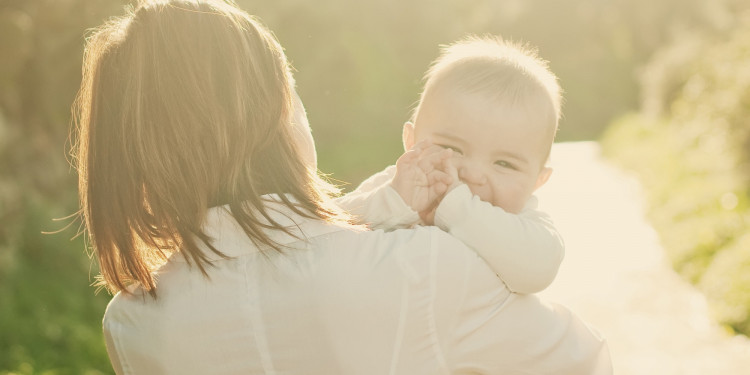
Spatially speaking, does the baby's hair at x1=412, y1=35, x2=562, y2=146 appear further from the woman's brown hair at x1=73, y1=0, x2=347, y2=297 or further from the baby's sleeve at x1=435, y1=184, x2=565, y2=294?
the woman's brown hair at x1=73, y1=0, x2=347, y2=297

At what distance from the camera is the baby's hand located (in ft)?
7.15

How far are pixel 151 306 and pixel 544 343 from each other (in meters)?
0.96

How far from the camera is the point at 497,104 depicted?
251 centimetres

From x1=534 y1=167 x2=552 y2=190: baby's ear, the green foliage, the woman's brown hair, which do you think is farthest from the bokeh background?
the woman's brown hair

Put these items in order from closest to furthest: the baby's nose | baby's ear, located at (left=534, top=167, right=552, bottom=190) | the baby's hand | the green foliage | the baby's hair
Result: the baby's hand < the baby's nose < the baby's hair < baby's ear, located at (left=534, top=167, right=552, bottom=190) < the green foliage

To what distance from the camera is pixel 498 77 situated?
2574 millimetres

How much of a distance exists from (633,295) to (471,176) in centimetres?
707

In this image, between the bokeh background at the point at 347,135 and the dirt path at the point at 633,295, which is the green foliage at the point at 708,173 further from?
the dirt path at the point at 633,295

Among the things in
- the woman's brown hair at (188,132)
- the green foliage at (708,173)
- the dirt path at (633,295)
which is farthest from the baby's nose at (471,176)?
the green foliage at (708,173)

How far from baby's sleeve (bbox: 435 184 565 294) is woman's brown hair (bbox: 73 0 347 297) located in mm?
368

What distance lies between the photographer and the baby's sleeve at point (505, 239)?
6.67 feet

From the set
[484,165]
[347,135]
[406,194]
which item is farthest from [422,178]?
[347,135]

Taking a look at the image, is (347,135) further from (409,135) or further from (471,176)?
(471,176)

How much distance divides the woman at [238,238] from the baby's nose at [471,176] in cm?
52
